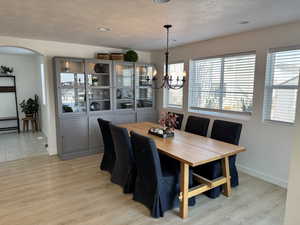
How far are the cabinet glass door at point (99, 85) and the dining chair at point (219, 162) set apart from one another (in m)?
2.58

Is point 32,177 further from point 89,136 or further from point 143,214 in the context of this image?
point 143,214

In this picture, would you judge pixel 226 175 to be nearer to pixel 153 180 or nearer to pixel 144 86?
pixel 153 180

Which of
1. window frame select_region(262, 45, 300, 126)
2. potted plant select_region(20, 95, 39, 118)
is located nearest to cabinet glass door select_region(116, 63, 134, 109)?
window frame select_region(262, 45, 300, 126)

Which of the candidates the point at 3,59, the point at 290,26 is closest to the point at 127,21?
the point at 290,26

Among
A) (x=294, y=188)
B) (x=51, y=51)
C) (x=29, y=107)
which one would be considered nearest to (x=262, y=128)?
(x=294, y=188)

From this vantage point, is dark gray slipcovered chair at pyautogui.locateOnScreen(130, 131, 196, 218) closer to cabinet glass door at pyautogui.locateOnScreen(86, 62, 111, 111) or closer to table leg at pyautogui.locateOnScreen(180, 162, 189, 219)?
table leg at pyautogui.locateOnScreen(180, 162, 189, 219)

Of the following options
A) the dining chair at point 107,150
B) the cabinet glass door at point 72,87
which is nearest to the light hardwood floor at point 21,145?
the cabinet glass door at point 72,87

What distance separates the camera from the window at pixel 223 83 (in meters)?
3.64

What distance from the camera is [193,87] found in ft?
15.4

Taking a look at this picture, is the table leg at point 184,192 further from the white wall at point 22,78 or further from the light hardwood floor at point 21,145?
the white wall at point 22,78

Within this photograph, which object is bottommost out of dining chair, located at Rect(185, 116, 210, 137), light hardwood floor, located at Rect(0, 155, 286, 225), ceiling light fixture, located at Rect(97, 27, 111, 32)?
light hardwood floor, located at Rect(0, 155, 286, 225)

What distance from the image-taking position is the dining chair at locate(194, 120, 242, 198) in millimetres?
2902

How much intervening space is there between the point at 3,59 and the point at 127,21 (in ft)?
17.7

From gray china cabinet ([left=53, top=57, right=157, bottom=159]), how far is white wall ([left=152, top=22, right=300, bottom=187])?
210cm
